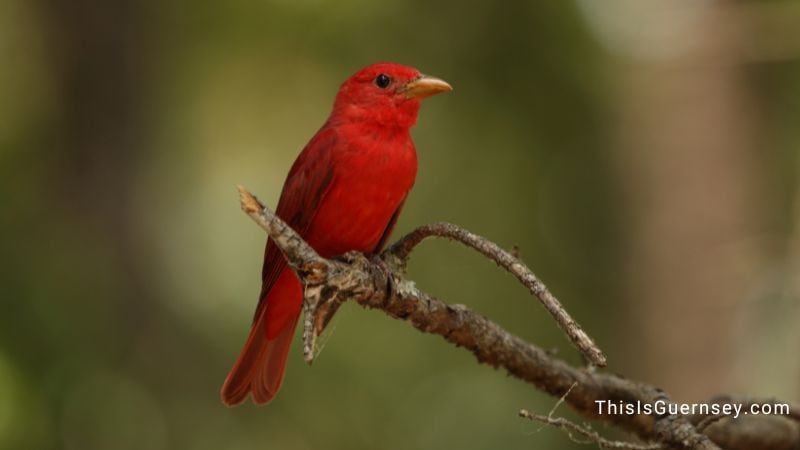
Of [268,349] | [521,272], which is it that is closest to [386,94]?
[268,349]

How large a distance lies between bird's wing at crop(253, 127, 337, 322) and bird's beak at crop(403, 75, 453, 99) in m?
0.44

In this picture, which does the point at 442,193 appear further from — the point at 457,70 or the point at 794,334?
the point at 794,334

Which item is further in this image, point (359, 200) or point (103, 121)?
point (103, 121)

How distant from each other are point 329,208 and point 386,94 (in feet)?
2.02

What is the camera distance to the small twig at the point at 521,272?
7.30ft

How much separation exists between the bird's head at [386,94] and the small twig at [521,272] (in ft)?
2.96

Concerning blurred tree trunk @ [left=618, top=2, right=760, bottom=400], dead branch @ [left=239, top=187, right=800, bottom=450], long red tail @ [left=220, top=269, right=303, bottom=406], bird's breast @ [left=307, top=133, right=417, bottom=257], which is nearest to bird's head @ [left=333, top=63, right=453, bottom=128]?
bird's breast @ [left=307, top=133, right=417, bottom=257]

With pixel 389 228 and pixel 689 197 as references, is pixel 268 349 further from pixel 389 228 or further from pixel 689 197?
pixel 689 197

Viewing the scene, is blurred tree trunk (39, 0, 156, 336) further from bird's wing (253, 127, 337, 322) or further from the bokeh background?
bird's wing (253, 127, 337, 322)

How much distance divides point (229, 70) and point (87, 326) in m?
2.55

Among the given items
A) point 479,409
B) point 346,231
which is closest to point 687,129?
point 479,409

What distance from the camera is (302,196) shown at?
11.8 ft

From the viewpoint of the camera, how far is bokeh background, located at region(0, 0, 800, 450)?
16.6ft

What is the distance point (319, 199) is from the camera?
3.59m
